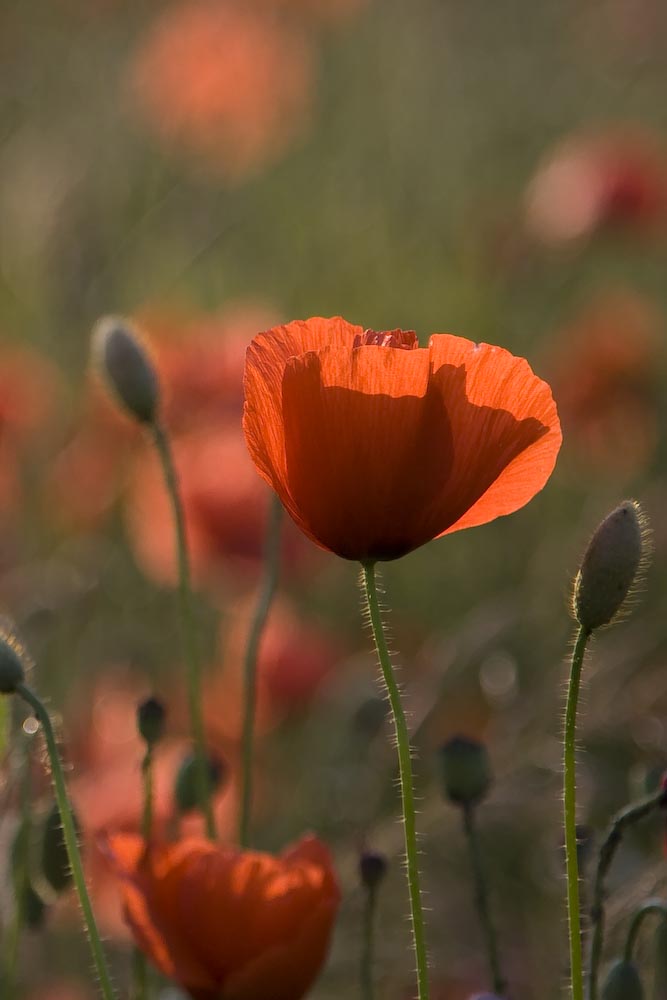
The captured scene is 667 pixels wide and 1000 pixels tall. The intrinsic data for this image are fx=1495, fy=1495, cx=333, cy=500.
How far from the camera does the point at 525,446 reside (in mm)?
770

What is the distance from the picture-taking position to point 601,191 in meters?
2.85

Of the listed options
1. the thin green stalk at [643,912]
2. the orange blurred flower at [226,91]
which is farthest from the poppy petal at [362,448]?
the orange blurred flower at [226,91]

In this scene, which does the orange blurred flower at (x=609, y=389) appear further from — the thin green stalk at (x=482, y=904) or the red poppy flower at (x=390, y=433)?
the red poppy flower at (x=390, y=433)

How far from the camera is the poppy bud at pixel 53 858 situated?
984 mm

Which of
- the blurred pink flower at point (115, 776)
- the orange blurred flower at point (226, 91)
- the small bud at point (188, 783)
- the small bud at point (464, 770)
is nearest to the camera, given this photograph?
the small bud at point (464, 770)

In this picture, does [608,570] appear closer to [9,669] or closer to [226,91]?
[9,669]

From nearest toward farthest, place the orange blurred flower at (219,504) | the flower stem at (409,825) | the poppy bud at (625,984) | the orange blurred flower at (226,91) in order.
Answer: the flower stem at (409,825) < the poppy bud at (625,984) < the orange blurred flower at (219,504) < the orange blurred flower at (226,91)

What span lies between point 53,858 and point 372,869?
0.23 metres

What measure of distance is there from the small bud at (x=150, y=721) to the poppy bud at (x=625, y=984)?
307 millimetres

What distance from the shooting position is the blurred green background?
1.61 metres

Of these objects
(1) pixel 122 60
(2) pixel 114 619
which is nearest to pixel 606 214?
(2) pixel 114 619

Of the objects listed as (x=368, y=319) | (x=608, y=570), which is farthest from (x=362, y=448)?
(x=368, y=319)

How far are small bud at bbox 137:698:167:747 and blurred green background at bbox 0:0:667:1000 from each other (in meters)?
0.14

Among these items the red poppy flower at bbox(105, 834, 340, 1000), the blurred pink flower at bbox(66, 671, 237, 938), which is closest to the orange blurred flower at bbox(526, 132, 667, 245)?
the blurred pink flower at bbox(66, 671, 237, 938)
